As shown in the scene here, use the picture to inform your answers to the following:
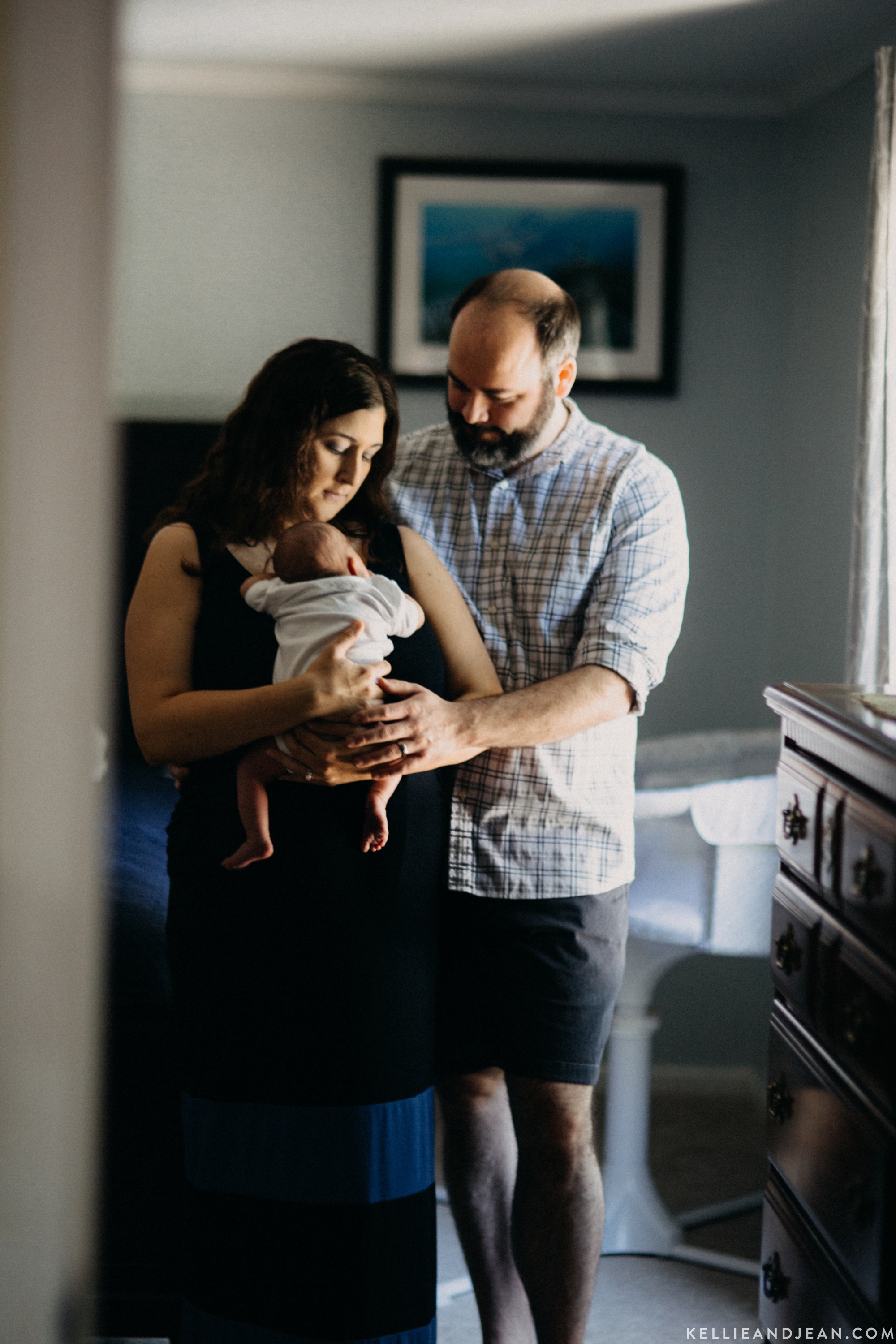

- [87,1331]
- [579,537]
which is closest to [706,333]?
[579,537]

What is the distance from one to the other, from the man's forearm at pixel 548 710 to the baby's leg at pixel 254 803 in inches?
10.1

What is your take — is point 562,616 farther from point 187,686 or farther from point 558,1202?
point 558,1202

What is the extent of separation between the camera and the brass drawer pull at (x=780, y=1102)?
1.49 metres

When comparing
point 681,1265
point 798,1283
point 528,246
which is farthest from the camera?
point 528,246

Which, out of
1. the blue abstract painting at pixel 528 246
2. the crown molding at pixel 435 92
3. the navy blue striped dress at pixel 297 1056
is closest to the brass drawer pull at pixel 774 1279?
the navy blue striped dress at pixel 297 1056

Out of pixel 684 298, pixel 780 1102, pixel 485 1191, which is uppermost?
pixel 684 298

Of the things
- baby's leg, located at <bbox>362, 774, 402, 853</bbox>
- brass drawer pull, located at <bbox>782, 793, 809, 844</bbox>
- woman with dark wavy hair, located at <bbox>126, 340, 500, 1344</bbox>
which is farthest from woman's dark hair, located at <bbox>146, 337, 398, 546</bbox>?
brass drawer pull, located at <bbox>782, 793, 809, 844</bbox>

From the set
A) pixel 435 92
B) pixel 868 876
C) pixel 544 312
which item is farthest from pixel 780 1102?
pixel 435 92

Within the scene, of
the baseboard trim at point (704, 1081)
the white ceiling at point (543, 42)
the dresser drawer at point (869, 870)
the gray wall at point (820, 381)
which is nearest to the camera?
the dresser drawer at point (869, 870)

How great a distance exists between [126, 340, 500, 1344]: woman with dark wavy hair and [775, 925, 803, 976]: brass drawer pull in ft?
1.46

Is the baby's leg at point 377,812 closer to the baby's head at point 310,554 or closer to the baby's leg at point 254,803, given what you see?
the baby's leg at point 254,803

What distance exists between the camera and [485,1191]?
177 centimetres

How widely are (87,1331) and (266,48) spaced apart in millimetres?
2689

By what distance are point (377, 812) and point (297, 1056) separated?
0.31 m
